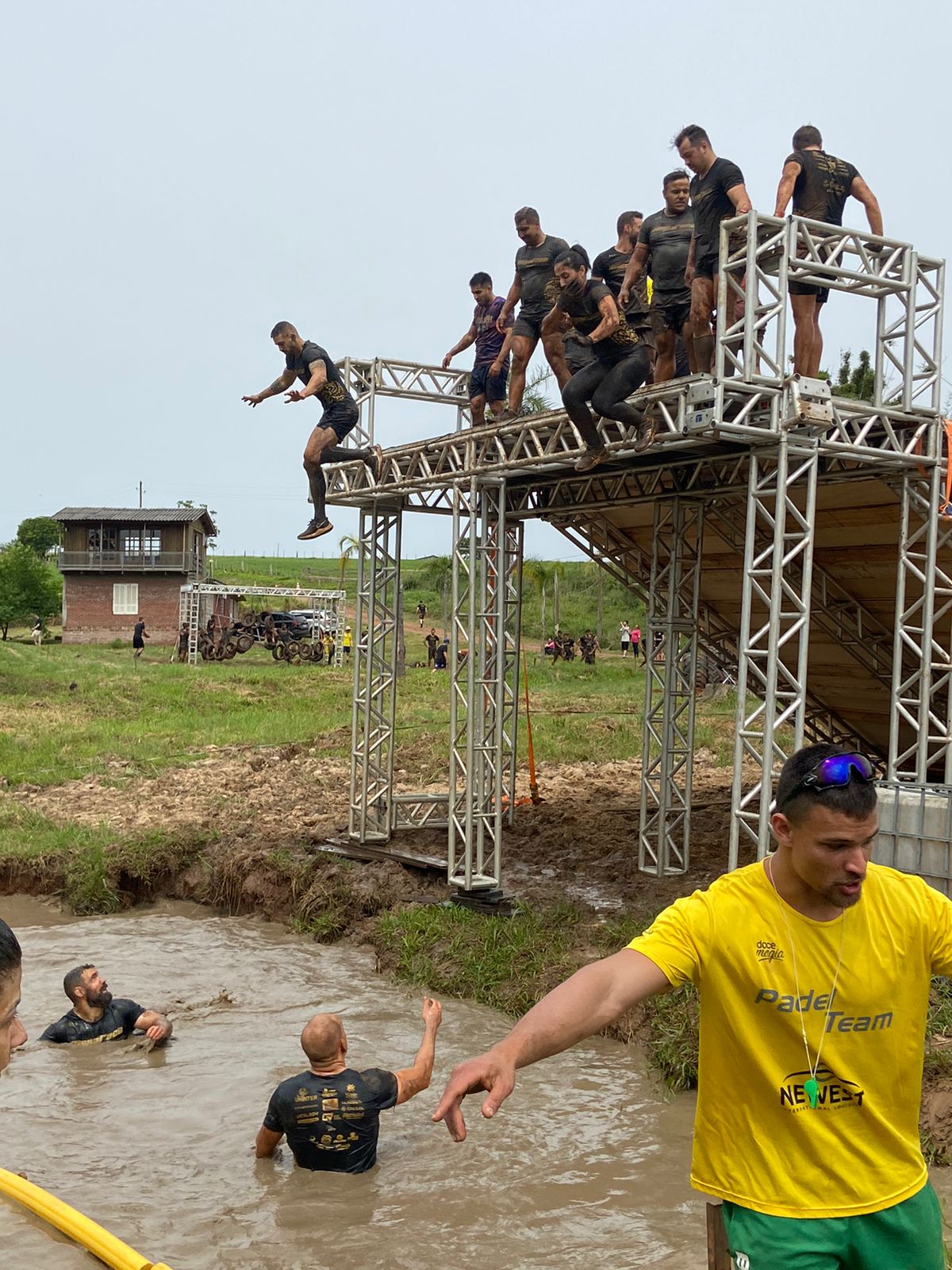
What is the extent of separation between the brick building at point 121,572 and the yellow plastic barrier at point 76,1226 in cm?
4655

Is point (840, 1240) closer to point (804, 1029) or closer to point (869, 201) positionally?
point (804, 1029)

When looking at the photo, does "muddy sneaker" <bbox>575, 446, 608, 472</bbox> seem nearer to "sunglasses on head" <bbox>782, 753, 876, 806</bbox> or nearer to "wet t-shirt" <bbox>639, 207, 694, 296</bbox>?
"wet t-shirt" <bbox>639, 207, 694, 296</bbox>

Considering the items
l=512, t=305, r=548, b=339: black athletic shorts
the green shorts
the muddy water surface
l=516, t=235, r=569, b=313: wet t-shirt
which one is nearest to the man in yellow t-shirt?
the green shorts

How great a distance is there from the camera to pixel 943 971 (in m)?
3.26

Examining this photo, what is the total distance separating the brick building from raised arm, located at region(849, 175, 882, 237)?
43075 millimetres

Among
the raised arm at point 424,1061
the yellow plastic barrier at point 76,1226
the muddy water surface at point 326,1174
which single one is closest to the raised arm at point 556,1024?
the yellow plastic barrier at point 76,1226

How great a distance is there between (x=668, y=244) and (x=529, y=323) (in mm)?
1660

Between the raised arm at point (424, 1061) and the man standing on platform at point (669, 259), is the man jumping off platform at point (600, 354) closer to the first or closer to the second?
the man standing on platform at point (669, 259)

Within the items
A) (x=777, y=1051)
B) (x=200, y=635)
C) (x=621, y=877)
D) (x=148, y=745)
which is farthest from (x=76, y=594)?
(x=777, y=1051)

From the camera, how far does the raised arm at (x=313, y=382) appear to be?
12.7 metres

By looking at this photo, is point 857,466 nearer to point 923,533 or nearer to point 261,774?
point 923,533

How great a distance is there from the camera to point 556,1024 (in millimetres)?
2918

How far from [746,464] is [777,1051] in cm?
998

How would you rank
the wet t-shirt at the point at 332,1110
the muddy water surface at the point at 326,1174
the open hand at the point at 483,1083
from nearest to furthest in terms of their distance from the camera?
the open hand at the point at 483,1083, the muddy water surface at the point at 326,1174, the wet t-shirt at the point at 332,1110
